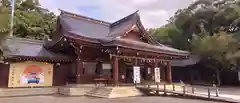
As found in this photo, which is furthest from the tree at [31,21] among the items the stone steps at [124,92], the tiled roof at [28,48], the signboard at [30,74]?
the stone steps at [124,92]

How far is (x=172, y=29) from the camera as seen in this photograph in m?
35.1

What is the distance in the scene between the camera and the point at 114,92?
14875mm

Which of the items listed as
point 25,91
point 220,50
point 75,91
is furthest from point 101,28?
point 220,50

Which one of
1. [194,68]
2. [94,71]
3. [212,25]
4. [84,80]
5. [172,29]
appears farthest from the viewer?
[172,29]

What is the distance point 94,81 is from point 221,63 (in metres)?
14.1

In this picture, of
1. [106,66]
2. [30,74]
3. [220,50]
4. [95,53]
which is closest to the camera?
[30,74]

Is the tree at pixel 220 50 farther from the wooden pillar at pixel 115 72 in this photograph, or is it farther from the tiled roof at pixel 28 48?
the tiled roof at pixel 28 48

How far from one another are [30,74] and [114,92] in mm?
7291

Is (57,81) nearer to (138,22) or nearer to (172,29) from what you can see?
(138,22)

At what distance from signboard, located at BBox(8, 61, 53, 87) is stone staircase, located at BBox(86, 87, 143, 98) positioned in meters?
4.51

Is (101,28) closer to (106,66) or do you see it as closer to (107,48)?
(106,66)

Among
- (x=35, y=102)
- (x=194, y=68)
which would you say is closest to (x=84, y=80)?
(x=35, y=102)

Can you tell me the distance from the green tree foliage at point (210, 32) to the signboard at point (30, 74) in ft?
53.8

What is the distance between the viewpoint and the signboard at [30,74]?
16.8 m
